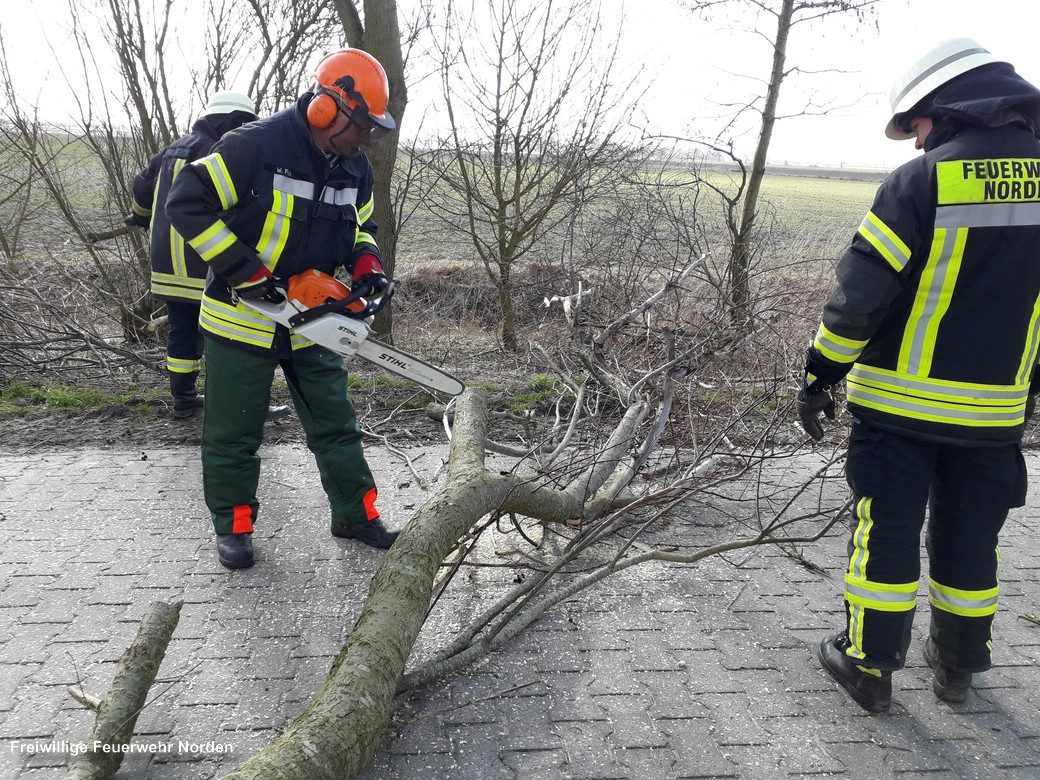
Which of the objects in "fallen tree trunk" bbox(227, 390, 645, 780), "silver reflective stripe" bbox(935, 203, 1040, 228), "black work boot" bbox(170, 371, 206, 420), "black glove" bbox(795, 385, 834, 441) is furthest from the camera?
"black work boot" bbox(170, 371, 206, 420)

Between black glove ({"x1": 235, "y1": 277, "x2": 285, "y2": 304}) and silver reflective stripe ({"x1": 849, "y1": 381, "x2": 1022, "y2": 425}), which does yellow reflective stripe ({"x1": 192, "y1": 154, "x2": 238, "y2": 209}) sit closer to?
black glove ({"x1": 235, "y1": 277, "x2": 285, "y2": 304})

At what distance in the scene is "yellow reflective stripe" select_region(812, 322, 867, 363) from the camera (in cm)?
220

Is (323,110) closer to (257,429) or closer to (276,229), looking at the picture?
(276,229)

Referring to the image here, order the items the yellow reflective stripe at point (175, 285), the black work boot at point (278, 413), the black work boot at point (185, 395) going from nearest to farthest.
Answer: the yellow reflective stripe at point (175, 285)
the black work boot at point (185, 395)
the black work boot at point (278, 413)

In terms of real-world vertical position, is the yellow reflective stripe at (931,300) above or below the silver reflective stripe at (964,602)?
above

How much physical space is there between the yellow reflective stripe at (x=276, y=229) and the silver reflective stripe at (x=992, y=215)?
7.57 feet

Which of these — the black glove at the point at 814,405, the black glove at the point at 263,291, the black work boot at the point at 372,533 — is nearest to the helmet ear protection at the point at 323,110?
the black glove at the point at 263,291

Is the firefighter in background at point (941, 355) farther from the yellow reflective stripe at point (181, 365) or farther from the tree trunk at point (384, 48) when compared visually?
the tree trunk at point (384, 48)

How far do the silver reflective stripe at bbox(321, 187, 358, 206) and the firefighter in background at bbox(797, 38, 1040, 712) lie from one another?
6.35ft

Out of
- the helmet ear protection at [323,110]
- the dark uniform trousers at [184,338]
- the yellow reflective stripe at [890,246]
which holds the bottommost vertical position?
the dark uniform trousers at [184,338]

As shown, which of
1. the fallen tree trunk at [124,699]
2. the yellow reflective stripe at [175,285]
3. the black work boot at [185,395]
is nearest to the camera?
the fallen tree trunk at [124,699]

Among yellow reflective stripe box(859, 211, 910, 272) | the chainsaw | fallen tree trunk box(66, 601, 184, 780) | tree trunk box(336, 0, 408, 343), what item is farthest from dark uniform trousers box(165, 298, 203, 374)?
yellow reflective stripe box(859, 211, 910, 272)

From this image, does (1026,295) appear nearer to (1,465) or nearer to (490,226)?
(1,465)

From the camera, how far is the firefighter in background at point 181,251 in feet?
13.5
